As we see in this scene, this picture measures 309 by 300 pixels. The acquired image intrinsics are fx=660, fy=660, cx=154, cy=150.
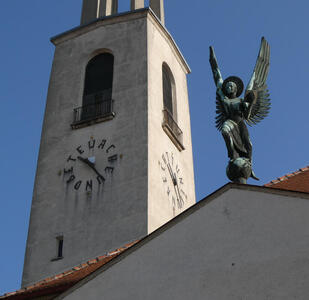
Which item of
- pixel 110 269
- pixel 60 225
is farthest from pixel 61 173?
pixel 110 269

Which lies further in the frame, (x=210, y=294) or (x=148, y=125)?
(x=148, y=125)

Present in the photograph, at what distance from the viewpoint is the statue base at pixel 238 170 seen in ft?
32.6

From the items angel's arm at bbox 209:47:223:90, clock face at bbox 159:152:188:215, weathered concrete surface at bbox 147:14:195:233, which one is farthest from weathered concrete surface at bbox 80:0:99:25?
angel's arm at bbox 209:47:223:90

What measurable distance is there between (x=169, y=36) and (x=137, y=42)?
207 centimetres

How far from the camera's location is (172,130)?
20422mm

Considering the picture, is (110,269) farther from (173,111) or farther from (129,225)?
(173,111)

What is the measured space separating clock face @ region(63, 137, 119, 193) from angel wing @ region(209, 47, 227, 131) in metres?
7.09

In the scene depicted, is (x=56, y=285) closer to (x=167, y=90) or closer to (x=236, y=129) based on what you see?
(x=236, y=129)

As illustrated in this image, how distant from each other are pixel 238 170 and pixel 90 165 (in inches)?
357

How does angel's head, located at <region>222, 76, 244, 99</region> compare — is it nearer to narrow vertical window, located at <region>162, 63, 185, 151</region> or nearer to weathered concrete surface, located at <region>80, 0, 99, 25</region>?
narrow vertical window, located at <region>162, 63, 185, 151</region>

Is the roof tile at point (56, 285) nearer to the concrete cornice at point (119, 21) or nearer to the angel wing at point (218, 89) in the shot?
the angel wing at point (218, 89)

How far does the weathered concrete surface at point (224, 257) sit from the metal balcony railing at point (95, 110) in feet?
37.1

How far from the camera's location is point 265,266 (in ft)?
25.0

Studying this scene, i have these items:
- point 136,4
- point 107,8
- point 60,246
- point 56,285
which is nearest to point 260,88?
point 56,285
